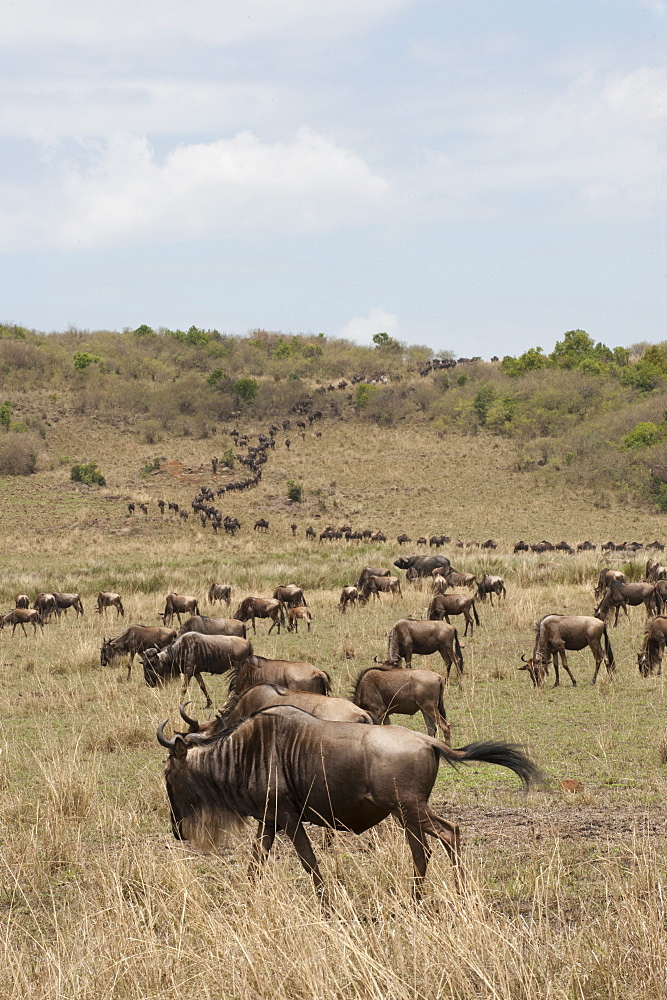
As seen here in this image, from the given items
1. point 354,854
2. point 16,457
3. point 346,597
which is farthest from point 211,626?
point 16,457

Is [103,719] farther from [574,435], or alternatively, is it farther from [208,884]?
[574,435]

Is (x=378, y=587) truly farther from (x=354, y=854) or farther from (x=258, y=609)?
(x=354, y=854)

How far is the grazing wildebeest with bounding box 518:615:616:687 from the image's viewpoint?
12398mm

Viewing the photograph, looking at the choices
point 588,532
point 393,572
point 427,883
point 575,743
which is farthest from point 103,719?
point 588,532

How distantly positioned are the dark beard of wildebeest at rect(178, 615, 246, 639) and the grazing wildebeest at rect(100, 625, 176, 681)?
2.16ft

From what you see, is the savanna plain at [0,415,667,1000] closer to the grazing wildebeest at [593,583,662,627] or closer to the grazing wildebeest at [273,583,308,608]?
the grazing wildebeest at [593,583,662,627]

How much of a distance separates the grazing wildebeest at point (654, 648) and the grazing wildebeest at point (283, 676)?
5852 mm

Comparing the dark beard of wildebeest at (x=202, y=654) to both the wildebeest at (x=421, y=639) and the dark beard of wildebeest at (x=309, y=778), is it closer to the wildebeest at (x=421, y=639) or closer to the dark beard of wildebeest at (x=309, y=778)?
the wildebeest at (x=421, y=639)

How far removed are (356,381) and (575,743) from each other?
3089 inches

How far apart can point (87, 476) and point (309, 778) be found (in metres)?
56.0

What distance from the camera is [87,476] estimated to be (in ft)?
191

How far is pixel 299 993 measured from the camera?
3.77 meters

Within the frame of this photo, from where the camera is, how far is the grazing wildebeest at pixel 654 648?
1240cm

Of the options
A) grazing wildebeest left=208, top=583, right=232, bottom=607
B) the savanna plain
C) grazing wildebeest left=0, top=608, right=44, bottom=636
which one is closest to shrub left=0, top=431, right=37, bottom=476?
the savanna plain
